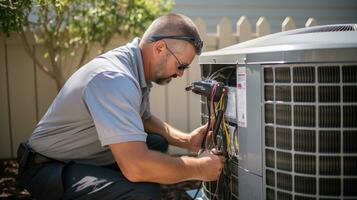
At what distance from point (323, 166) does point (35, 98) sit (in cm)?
368

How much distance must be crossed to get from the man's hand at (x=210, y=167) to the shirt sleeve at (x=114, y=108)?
319 mm

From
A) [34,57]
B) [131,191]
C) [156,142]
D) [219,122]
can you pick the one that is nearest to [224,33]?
[34,57]

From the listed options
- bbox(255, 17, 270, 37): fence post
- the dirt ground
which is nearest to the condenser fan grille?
the dirt ground

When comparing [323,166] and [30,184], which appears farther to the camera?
[30,184]

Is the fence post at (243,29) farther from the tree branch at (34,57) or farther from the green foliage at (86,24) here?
the tree branch at (34,57)

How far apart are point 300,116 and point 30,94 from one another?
143 inches

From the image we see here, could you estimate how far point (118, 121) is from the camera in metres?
1.91

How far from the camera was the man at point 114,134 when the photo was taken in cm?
192

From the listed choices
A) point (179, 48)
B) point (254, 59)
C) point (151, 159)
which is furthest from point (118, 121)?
point (254, 59)

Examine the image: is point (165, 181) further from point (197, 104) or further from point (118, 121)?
point (197, 104)

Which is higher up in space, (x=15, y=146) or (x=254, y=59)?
(x=254, y=59)

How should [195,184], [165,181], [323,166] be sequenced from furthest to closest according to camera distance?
[195,184]
[165,181]
[323,166]

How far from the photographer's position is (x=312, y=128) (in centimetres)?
167

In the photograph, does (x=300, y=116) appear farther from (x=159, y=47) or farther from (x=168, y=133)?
Result: (x=168, y=133)
